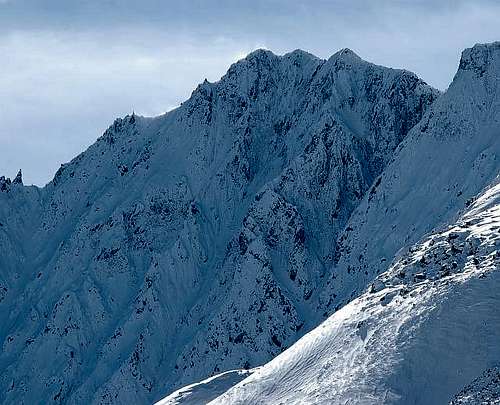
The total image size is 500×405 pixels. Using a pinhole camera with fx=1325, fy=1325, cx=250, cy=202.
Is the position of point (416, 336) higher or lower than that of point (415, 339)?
higher

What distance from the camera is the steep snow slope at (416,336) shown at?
3565 inches

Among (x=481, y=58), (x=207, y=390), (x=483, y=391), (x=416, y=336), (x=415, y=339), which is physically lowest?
(x=483, y=391)

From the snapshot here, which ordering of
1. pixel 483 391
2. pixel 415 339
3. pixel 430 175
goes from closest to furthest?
pixel 483 391
pixel 415 339
pixel 430 175

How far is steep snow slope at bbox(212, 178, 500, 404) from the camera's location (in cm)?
9056

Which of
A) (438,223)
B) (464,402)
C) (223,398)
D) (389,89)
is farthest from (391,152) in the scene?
(464,402)

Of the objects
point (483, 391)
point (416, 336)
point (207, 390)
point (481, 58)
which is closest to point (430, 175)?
point (481, 58)

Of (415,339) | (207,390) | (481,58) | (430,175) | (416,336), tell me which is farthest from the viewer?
(481,58)

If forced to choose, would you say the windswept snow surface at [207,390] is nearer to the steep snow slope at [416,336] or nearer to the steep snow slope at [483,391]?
the steep snow slope at [416,336]

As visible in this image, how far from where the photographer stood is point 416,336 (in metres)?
94.2

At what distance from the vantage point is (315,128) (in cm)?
19800

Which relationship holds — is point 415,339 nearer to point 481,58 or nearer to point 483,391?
point 483,391

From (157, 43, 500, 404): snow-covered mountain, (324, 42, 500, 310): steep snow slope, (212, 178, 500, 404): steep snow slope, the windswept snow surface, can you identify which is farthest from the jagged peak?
(212, 178, 500, 404): steep snow slope

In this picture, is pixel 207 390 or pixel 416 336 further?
pixel 207 390

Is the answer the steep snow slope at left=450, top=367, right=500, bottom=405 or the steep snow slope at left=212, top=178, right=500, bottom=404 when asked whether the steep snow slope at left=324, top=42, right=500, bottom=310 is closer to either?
the steep snow slope at left=212, top=178, right=500, bottom=404
